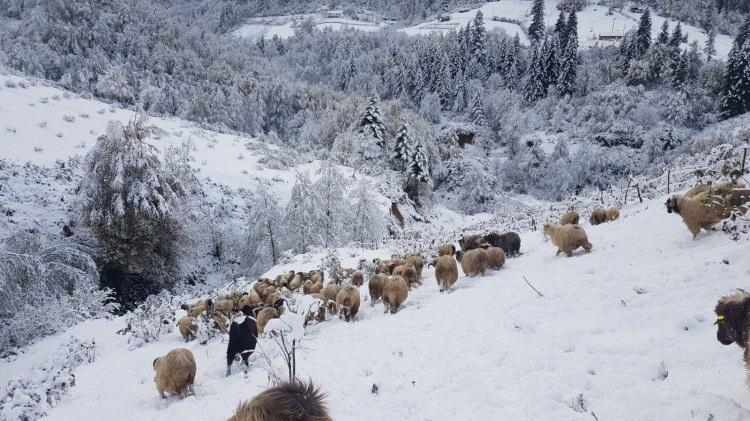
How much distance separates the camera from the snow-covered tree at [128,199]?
17.5 m

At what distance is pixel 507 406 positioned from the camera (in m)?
3.72

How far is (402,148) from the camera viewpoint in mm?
42250

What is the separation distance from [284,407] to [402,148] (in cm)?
4141

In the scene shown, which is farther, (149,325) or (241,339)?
(149,325)

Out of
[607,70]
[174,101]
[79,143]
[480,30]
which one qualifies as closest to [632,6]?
[480,30]

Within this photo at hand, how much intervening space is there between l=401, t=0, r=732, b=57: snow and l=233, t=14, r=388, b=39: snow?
2299cm

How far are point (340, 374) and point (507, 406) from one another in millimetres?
2291

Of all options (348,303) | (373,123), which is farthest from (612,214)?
(373,123)

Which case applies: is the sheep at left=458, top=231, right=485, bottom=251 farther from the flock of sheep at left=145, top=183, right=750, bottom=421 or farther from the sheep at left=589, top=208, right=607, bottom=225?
the sheep at left=589, top=208, right=607, bottom=225

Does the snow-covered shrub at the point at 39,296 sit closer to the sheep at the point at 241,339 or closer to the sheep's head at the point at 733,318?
the sheep at the point at 241,339

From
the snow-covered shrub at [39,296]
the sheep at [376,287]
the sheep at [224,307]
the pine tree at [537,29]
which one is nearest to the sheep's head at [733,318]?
the sheep at [376,287]

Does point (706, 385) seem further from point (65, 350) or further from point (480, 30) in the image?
point (480, 30)

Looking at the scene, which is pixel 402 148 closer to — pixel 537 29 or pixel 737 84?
pixel 737 84

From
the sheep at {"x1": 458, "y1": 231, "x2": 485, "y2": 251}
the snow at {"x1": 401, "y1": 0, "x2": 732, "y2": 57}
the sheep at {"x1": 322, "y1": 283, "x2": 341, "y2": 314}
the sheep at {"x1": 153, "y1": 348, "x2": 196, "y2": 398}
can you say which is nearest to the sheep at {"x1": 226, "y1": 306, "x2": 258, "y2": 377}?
the sheep at {"x1": 153, "y1": 348, "x2": 196, "y2": 398}
